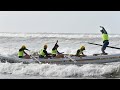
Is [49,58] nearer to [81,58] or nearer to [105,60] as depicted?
[81,58]

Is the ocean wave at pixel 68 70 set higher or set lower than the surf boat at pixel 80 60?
lower

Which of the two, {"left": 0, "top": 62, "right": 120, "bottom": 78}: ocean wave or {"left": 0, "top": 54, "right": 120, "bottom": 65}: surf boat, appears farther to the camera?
{"left": 0, "top": 54, "right": 120, "bottom": 65}: surf boat

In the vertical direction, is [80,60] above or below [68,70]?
above

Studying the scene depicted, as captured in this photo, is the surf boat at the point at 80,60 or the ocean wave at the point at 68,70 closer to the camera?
the ocean wave at the point at 68,70

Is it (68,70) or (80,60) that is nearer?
(68,70)

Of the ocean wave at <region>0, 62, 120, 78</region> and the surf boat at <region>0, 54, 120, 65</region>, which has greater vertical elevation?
the surf boat at <region>0, 54, 120, 65</region>

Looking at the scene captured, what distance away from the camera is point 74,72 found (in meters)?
13.2
